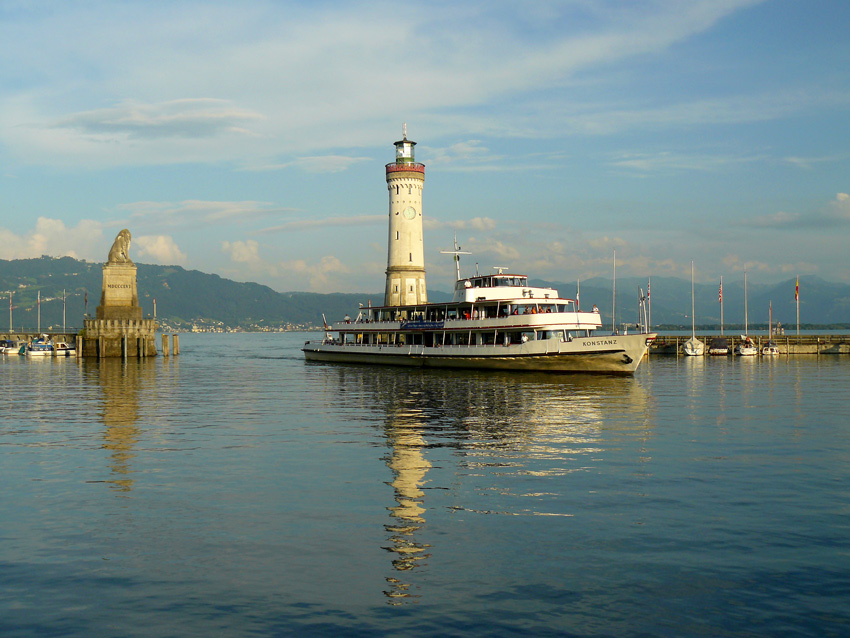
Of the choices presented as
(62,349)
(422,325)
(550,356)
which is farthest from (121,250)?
(550,356)

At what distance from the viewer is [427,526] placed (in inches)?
599

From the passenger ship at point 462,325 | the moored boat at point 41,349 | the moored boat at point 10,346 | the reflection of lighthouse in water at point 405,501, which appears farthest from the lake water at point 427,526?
the moored boat at point 10,346

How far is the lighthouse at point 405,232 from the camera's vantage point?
8331 centimetres

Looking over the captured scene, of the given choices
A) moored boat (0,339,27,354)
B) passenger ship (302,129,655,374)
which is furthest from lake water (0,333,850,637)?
moored boat (0,339,27,354)

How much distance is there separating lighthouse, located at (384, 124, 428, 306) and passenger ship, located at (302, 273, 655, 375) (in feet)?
20.0

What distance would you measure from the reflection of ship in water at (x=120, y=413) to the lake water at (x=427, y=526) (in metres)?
0.21

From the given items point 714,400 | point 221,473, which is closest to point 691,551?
point 221,473

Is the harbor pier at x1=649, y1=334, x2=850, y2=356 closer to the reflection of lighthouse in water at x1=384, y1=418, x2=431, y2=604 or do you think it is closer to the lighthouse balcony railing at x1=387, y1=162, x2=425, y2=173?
the lighthouse balcony railing at x1=387, y1=162, x2=425, y2=173

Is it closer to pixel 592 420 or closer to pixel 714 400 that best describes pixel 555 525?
pixel 592 420

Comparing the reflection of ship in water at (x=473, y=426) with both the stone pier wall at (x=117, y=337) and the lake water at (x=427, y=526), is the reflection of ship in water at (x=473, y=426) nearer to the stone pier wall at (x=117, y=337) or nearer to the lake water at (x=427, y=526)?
the lake water at (x=427, y=526)

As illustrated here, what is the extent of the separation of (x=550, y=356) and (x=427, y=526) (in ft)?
143

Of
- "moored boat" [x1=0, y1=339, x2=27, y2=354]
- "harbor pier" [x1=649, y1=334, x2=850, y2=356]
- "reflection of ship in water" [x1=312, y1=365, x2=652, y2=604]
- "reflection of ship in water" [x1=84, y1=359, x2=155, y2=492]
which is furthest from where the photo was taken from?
"moored boat" [x1=0, y1=339, x2=27, y2=354]

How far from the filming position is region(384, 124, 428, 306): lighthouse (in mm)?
83312

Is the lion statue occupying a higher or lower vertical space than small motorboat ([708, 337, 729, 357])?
higher
